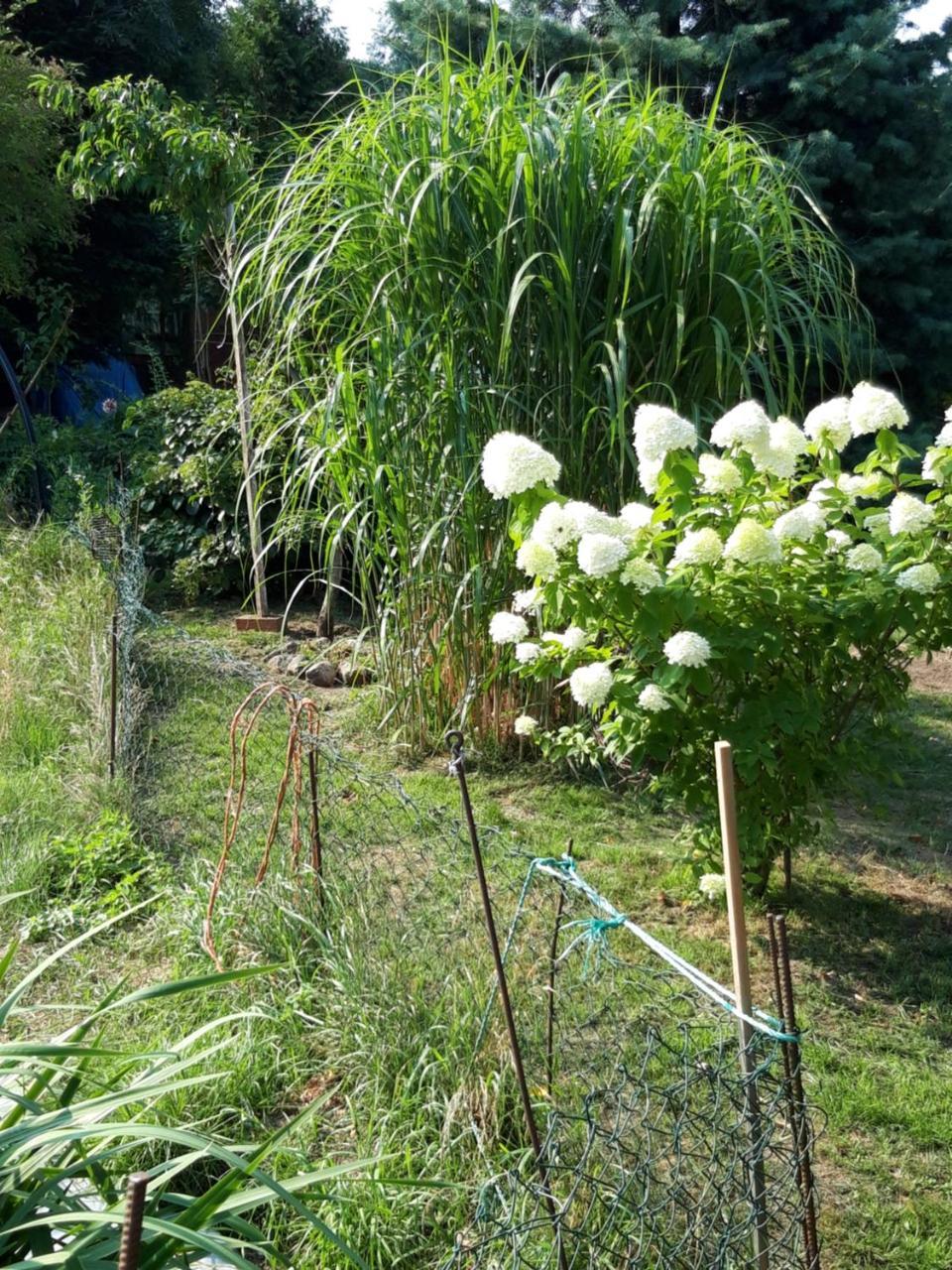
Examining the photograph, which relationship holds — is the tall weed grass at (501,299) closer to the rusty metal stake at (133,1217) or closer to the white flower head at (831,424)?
the white flower head at (831,424)

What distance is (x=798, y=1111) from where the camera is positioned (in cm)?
177

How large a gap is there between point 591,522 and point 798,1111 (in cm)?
140

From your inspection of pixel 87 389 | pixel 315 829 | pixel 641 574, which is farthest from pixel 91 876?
pixel 87 389

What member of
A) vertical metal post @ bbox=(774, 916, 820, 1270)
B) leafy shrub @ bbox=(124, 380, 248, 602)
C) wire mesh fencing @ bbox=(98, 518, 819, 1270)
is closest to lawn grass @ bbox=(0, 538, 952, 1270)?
wire mesh fencing @ bbox=(98, 518, 819, 1270)

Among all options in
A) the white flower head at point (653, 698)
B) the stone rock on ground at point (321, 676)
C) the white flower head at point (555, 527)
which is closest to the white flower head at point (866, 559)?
the white flower head at point (653, 698)

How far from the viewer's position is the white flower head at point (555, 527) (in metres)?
2.81

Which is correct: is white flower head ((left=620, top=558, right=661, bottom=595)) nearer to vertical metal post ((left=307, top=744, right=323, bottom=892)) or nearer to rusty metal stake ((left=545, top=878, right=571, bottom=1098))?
rusty metal stake ((left=545, top=878, right=571, bottom=1098))

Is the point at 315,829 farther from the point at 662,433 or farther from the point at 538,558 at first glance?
the point at 662,433

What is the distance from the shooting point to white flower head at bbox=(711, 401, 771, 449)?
8.93 feet

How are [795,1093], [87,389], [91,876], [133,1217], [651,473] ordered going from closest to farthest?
[133,1217] → [795,1093] → [651,473] → [91,876] → [87,389]

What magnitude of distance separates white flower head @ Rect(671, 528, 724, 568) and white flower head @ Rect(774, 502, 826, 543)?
6.8 inches

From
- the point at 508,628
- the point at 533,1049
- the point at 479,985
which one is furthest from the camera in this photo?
the point at 508,628

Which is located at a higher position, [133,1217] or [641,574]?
[641,574]

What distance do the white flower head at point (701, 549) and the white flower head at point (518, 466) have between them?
1.26 ft
